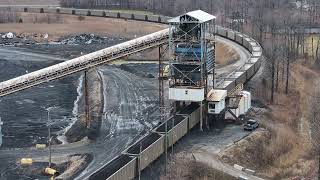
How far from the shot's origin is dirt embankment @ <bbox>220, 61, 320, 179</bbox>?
179 ft

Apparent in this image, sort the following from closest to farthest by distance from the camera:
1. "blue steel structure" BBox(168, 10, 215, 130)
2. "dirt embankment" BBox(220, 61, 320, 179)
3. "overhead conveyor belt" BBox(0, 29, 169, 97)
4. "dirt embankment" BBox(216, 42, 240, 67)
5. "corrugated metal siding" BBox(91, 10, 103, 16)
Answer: "dirt embankment" BBox(220, 61, 320, 179), "overhead conveyor belt" BBox(0, 29, 169, 97), "blue steel structure" BBox(168, 10, 215, 130), "dirt embankment" BBox(216, 42, 240, 67), "corrugated metal siding" BBox(91, 10, 103, 16)

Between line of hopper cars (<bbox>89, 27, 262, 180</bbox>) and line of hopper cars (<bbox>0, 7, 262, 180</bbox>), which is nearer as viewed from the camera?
line of hopper cars (<bbox>89, 27, 262, 180</bbox>)

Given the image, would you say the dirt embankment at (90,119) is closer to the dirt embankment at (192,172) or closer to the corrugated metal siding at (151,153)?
the corrugated metal siding at (151,153)

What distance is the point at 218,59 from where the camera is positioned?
350ft

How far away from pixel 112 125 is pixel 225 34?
2328 inches

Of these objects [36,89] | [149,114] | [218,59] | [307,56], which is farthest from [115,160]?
[307,56]

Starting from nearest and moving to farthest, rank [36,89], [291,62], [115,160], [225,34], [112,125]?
[115,160] < [112,125] < [36,89] < [291,62] < [225,34]

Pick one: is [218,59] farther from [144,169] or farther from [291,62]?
[144,169]

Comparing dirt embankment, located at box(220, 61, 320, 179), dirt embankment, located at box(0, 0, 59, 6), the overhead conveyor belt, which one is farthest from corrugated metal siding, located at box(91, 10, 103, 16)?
the overhead conveyor belt

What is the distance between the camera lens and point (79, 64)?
64.6 metres

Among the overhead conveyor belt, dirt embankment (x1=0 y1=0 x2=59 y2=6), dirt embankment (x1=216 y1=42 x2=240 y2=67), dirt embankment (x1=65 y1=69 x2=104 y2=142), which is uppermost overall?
dirt embankment (x1=0 y1=0 x2=59 y2=6)

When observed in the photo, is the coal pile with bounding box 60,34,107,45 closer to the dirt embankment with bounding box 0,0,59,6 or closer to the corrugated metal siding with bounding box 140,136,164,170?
the dirt embankment with bounding box 0,0,59,6

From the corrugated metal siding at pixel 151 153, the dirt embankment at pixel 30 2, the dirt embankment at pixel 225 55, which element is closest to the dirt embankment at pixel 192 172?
the corrugated metal siding at pixel 151 153

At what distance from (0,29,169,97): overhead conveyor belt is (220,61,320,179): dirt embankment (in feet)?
47.6
